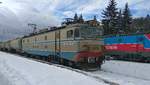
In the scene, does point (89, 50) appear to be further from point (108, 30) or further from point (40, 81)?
point (108, 30)

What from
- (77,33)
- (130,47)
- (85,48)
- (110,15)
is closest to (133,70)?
(85,48)

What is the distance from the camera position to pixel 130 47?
3269 cm

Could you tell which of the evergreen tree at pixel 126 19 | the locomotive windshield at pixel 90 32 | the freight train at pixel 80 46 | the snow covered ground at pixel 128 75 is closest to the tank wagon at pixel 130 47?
the freight train at pixel 80 46

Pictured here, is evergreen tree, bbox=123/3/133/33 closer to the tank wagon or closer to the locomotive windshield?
the tank wagon

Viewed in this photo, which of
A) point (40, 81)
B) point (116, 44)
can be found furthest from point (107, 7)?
point (40, 81)

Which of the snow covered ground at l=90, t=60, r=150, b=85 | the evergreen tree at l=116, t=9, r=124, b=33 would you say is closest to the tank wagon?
the snow covered ground at l=90, t=60, r=150, b=85

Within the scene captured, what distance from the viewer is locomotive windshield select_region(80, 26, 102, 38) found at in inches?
787

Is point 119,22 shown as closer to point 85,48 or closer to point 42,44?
point 42,44

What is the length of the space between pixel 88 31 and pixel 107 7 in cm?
5129

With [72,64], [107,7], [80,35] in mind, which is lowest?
[72,64]

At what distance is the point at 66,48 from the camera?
2241 cm

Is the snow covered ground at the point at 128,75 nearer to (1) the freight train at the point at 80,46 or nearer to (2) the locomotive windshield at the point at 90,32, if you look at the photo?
(1) the freight train at the point at 80,46

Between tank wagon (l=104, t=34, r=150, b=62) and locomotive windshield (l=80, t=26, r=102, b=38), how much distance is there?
10.4 metres

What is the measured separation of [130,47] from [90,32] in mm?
13321
